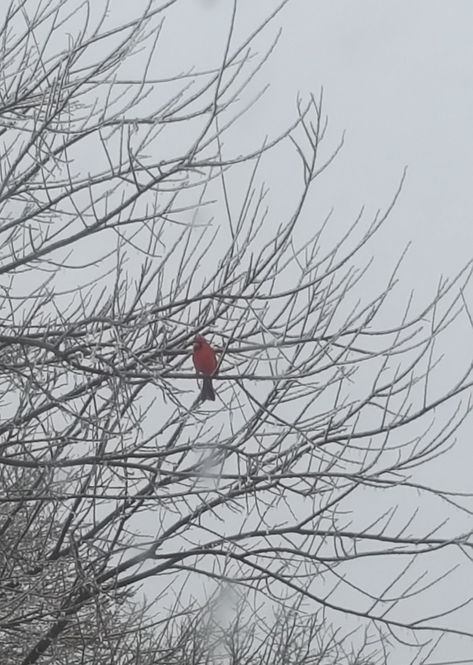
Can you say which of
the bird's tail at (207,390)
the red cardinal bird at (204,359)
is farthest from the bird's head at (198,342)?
the bird's tail at (207,390)

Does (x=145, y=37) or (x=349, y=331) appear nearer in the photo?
(x=349, y=331)

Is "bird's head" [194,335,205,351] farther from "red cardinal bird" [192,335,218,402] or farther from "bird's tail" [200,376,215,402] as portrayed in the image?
"bird's tail" [200,376,215,402]

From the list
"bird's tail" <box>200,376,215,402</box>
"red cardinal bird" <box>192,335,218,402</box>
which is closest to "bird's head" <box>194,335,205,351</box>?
"red cardinal bird" <box>192,335,218,402</box>

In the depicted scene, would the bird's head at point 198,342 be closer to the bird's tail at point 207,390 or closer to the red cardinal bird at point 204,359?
the red cardinal bird at point 204,359

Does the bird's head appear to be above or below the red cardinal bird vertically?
above

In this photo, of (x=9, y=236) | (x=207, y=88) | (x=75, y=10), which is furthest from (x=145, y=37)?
(x=9, y=236)

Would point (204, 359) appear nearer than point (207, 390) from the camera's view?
Yes

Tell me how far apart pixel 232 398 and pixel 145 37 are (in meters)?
2.19

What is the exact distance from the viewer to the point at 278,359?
4.73 metres

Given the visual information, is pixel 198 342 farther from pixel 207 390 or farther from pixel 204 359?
pixel 207 390

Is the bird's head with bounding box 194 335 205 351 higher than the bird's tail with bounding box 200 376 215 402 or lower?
higher

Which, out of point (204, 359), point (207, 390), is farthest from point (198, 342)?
point (207, 390)

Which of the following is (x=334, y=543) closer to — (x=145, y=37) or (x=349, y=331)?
(x=349, y=331)

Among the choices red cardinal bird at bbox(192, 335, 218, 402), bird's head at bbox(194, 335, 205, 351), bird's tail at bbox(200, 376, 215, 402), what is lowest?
bird's tail at bbox(200, 376, 215, 402)
